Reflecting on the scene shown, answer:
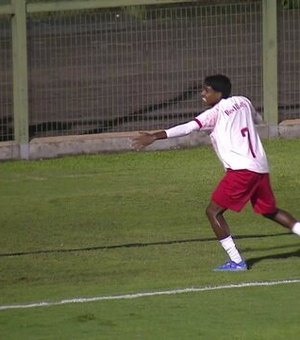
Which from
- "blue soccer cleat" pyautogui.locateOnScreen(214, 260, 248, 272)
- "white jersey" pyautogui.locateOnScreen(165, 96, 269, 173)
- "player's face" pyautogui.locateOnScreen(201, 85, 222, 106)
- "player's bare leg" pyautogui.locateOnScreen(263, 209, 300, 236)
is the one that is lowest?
"blue soccer cleat" pyautogui.locateOnScreen(214, 260, 248, 272)

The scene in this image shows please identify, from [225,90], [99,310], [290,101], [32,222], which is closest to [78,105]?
[290,101]

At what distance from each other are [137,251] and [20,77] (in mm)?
6148

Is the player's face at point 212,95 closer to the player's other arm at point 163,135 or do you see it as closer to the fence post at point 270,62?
the player's other arm at point 163,135

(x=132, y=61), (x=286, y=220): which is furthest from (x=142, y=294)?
(x=132, y=61)

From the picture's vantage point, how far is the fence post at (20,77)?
18.7 m

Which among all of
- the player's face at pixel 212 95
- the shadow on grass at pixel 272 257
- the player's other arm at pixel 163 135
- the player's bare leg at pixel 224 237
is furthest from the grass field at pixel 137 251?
the player's face at pixel 212 95

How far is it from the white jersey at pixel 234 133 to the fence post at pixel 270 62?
298 inches

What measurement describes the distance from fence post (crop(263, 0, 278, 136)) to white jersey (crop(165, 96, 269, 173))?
757 cm

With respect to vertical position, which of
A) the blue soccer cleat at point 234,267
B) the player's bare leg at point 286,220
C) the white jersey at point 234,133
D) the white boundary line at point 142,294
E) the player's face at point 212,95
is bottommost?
the white boundary line at point 142,294

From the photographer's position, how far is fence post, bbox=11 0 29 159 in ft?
61.3

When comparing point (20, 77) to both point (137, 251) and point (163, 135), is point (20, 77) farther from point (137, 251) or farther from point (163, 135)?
point (163, 135)

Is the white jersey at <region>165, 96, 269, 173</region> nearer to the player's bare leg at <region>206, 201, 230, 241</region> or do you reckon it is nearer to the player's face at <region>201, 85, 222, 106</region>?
the player's face at <region>201, 85, 222, 106</region>

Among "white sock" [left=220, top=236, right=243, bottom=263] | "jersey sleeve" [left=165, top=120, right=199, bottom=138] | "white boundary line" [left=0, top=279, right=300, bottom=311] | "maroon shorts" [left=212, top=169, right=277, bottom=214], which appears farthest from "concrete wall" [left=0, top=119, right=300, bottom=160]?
"white boundary line" [left=0, top=279, right=300, bottom=311]

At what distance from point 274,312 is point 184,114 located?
9533mm
